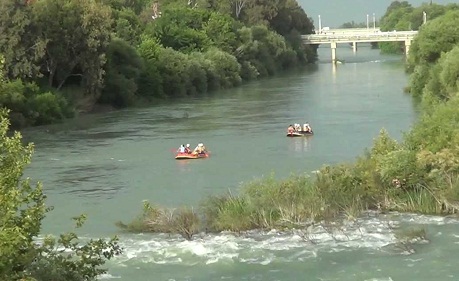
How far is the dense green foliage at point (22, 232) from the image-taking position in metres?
10.4

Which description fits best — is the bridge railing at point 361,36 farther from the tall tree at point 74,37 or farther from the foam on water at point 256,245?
the foam on water at point 256,245

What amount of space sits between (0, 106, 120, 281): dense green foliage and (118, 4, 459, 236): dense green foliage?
31.6 ft

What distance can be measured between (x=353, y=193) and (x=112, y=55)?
42418mm

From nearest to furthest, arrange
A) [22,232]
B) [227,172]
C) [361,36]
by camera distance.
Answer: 1. [22,232]
2. [227,172]
3. [361,36]

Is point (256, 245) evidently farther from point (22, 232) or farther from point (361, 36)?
point (361, 36)

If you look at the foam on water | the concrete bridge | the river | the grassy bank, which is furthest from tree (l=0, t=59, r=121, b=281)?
the concrete bridge

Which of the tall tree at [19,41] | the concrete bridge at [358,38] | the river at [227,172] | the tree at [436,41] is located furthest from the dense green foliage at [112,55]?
the tree at [436,41]

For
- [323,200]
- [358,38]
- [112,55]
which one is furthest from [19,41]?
[358,38]

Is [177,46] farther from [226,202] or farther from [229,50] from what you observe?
[226,202]

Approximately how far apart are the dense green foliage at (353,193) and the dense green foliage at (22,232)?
9.62 m

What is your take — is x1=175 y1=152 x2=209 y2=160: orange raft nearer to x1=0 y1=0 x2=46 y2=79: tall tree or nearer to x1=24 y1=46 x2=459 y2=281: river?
x1=24 y1=46 x2=459 y2=281: river

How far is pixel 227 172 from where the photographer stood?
31562 mm

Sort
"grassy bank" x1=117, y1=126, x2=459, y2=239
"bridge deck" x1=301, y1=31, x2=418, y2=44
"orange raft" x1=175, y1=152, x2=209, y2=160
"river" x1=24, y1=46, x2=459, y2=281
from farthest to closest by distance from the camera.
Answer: "bridge deck" x1=301, y1=31, x2=418, y2=44
"orange raft" x1=175, y1=152, x2=209, y2=160
"grassy bank" x1=117, y1=126, x2=459, y2=239
"river" x1=24, y1=46, x2=459, y2=281

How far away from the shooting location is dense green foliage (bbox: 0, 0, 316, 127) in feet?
169
